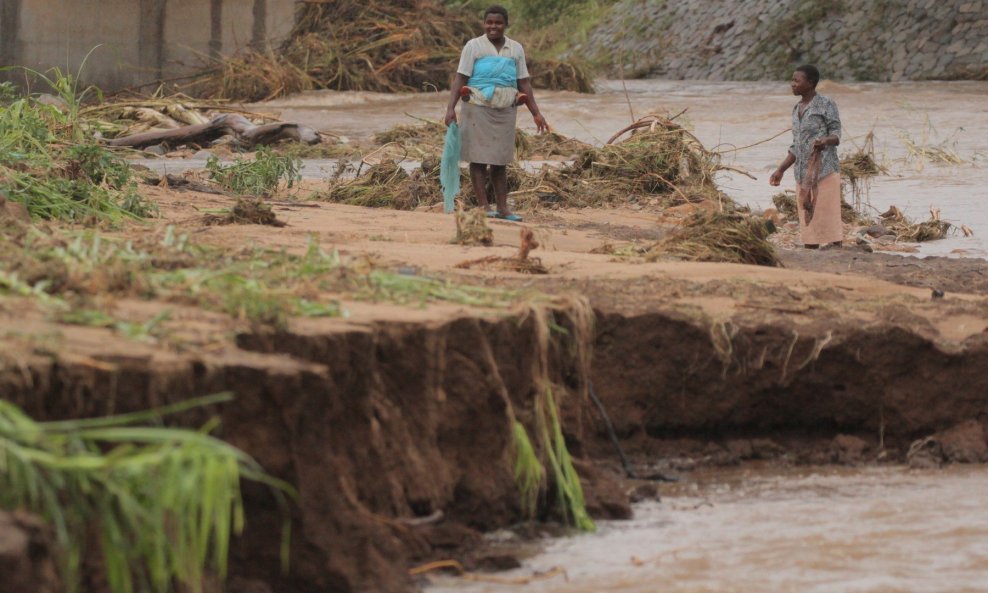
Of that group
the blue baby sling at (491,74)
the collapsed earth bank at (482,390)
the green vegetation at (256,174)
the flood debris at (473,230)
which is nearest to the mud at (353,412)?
the collapsed earth bank at (482,390)

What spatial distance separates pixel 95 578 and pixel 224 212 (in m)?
3.83

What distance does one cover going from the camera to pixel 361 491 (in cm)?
354

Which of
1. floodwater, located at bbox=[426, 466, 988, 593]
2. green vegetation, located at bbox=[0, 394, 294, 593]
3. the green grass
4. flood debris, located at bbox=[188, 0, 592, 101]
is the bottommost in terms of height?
floodwater, located at bbox=[426, 466, 988, 593]

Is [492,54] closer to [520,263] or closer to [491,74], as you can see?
[491,74]

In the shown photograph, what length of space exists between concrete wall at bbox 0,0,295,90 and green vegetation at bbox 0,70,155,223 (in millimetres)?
10234

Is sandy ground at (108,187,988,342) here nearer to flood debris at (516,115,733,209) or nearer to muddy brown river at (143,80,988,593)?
muddy brown river at (143,80,988,593)

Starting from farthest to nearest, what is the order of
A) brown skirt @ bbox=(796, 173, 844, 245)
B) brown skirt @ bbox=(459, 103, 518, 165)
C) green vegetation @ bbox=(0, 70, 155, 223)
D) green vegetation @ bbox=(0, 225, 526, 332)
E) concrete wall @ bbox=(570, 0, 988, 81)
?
concrete wall @ bbox=(570, 0, 988, 81) → brown skirt @ bbox=(796, 173, 844, 245) → brown skirt @ bbox=(459, 103, 518, 165) → green vegetation @ bbox=(0, 70, 155, 223) → green vegetation @ bbox=(0, 225, 526, 332)

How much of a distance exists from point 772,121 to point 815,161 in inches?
337

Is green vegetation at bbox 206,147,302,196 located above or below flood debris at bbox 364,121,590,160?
below

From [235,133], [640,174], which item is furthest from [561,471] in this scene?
[235,133]

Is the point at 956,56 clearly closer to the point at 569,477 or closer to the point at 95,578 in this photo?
the point at 569,477

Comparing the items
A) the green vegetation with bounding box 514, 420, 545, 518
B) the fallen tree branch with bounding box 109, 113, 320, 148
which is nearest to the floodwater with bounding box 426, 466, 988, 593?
the green vegetation with bounding box 514, 420, 545, 518

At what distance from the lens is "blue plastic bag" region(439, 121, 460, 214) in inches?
322

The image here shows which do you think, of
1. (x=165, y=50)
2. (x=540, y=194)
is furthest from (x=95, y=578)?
(x=165, y=50)
